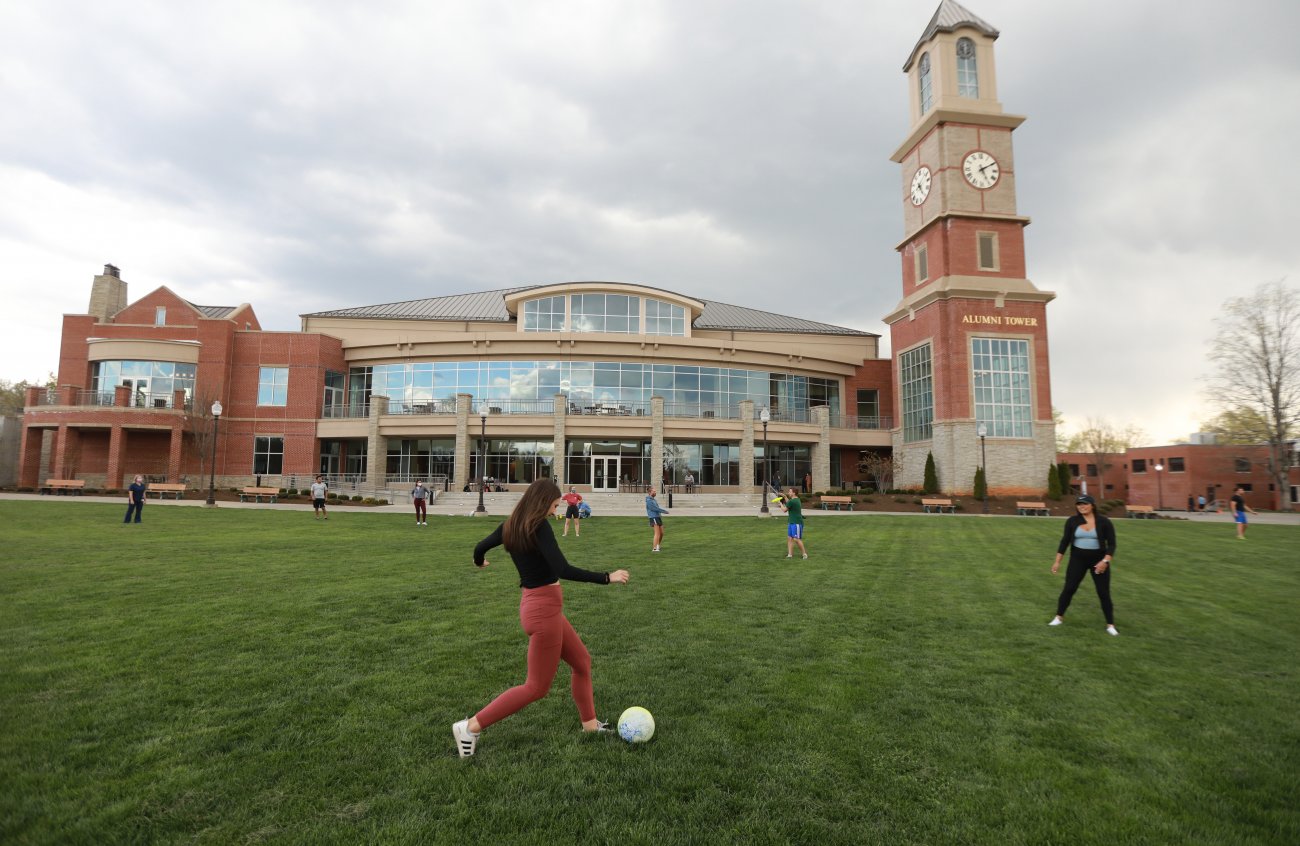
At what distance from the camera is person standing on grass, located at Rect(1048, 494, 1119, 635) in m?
8.34

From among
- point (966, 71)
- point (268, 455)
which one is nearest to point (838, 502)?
point (966, 71)

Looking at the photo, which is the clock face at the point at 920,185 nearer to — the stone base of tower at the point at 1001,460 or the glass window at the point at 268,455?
the stone base of tower at the point at 1001,460

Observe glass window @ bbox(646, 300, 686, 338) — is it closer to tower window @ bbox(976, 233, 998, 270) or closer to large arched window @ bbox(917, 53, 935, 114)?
tower window @ bbox(976, 233, 998, 270)

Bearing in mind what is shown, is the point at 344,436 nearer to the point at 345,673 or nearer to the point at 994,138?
the point at 345,673

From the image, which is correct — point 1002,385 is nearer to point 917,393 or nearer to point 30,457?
point 917,393

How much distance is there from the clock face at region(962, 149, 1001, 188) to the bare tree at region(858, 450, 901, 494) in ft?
64.9

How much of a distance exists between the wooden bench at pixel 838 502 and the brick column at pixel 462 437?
2242 centimetres

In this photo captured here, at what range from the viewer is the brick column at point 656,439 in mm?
40469

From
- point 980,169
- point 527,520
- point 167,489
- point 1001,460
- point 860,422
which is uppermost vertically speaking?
point 980,169

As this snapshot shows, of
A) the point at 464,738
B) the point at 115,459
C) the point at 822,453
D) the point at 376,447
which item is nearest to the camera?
the point at 464,738

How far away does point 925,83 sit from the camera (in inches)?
1795

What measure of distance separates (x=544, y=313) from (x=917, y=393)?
27.9m

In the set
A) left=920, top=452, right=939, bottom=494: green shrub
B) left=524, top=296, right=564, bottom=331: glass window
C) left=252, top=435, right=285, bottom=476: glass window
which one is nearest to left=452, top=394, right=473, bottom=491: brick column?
left=524, top=296, right=564, bottom=331: glass window

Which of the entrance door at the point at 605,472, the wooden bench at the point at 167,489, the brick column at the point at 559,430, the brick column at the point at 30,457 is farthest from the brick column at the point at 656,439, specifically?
the brick column at the point at 30,457
